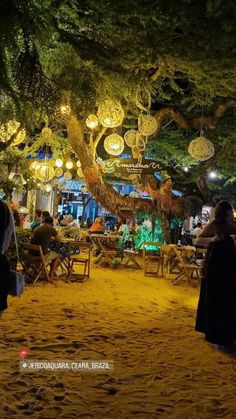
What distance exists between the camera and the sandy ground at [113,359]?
10.5 ft

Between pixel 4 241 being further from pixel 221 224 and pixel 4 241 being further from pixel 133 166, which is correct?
pixel 133 166

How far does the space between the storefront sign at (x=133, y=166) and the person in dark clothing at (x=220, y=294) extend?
15.4ft

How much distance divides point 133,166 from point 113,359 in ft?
19.8

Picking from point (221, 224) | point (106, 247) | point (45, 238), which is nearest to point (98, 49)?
point (221, 224)

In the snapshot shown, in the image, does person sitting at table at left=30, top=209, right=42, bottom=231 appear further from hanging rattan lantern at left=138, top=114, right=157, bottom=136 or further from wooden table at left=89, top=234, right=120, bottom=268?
hanging rattan lantern at left=138, top=114, right=157, bottom=136

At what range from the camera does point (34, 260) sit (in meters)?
8.11

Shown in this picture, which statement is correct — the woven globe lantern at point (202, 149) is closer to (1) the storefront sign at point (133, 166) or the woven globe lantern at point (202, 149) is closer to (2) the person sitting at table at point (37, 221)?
(1) the storefront sign at point (133, 166)

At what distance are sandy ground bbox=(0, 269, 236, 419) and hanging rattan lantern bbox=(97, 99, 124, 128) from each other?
342cm

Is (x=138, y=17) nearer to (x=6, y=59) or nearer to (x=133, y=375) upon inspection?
(x=6, y=59)

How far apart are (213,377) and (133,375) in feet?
2.65

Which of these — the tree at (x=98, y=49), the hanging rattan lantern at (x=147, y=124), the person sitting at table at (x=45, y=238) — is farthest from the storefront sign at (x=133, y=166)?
the person sitting at table at (x=45, y=238)

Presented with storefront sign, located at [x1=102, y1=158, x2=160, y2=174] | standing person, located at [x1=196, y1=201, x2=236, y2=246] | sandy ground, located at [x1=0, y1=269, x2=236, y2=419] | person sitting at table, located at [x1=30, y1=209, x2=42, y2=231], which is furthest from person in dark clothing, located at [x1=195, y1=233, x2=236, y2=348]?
person sitting at table, located at [x1=30, y1=209, x2=42, y2=231]

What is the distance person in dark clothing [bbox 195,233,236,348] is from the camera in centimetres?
484

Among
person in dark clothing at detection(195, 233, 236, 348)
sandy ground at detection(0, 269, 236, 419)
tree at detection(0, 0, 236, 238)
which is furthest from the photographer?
tree at detection(0, 0, 236, 238)
